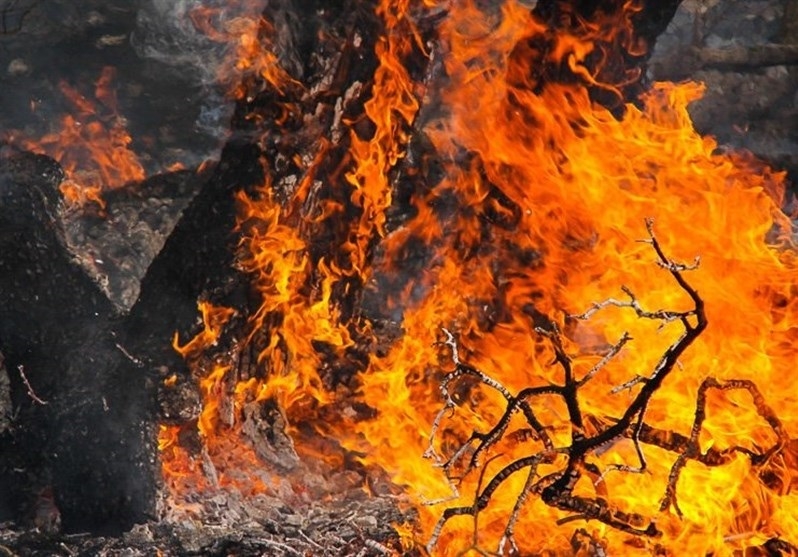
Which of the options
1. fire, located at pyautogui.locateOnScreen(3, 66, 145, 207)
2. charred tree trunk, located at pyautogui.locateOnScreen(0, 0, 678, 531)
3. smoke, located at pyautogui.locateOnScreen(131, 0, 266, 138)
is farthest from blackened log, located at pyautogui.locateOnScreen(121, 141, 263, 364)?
smoke, located at pyautogui.locateOnScreen(131, 0, 266, 138)

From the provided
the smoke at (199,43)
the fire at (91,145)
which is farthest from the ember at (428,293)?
the smoke at (199,43)

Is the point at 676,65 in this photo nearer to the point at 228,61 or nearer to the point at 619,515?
the point at 228,61

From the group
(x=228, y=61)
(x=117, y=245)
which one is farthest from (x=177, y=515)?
(x=228, y=61)

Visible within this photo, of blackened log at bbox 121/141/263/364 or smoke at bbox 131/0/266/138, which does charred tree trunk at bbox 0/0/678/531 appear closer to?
blackened log at bbox 121/141/263/364

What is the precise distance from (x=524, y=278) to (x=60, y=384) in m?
2.96

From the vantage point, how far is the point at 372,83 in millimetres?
4969

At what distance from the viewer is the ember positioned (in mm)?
4609

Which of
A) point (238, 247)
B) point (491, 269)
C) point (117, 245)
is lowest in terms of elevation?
point (117, 245)

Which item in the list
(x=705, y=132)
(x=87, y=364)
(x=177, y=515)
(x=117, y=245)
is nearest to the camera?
(x=177, y=515)

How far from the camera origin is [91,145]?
8117 mm

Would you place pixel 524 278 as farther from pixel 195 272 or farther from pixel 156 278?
pixel 156 278

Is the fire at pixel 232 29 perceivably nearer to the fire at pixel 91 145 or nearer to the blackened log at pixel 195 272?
the fire at pixel 91 145

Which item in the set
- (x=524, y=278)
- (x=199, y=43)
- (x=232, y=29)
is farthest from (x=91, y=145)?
(x=524, y=278)

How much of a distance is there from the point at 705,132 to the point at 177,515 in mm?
7314
